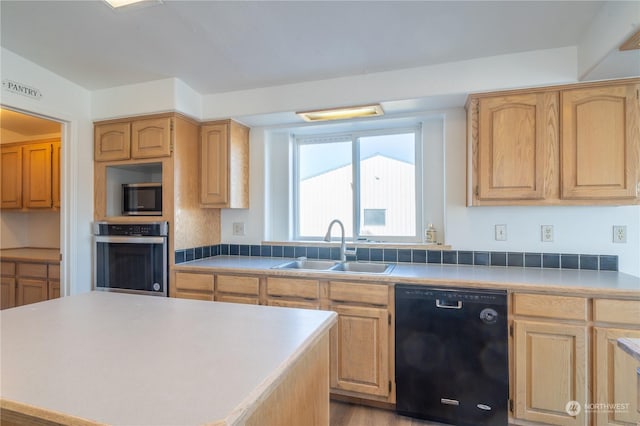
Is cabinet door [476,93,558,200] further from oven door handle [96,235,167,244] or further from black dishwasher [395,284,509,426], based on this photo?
oven door handle [96,235,167,244]

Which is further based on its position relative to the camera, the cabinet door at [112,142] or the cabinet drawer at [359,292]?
the cabinet door at [112,142]

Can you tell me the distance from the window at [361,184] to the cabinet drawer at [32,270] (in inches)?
99.4

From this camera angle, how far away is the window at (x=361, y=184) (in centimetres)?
283

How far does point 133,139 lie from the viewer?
2.69 m

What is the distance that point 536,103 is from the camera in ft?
6.82

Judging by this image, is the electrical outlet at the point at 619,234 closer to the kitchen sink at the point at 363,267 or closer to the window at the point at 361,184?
the window at the point at 361,184

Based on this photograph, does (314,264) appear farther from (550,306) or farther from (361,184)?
(550,306)

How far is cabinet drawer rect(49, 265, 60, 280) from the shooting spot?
3.06 meters

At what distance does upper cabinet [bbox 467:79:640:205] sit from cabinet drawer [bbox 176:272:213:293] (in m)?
2.08

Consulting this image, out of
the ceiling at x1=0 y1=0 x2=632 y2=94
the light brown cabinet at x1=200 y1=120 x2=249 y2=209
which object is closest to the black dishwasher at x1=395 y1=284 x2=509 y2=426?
the ceiling at x1=0 y1=0 x2=632 y2=94

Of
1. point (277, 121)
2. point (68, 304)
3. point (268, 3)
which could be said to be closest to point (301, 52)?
point (268, 3)

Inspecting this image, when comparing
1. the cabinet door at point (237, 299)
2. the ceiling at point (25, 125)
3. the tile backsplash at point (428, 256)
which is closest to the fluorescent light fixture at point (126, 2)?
the tile backsplash at point (428, 256)

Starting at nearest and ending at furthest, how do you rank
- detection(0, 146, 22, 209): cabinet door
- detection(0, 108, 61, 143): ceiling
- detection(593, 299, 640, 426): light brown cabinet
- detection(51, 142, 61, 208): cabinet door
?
detection(593, 299, 640, 426): light brown cabinet → detection(0, 108, 61, 143): ceiling → detection(51, 142, 61, 208): cabinet door → detection(0, 146, 22, 209): cabinet door

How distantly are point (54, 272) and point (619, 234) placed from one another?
187 inches
